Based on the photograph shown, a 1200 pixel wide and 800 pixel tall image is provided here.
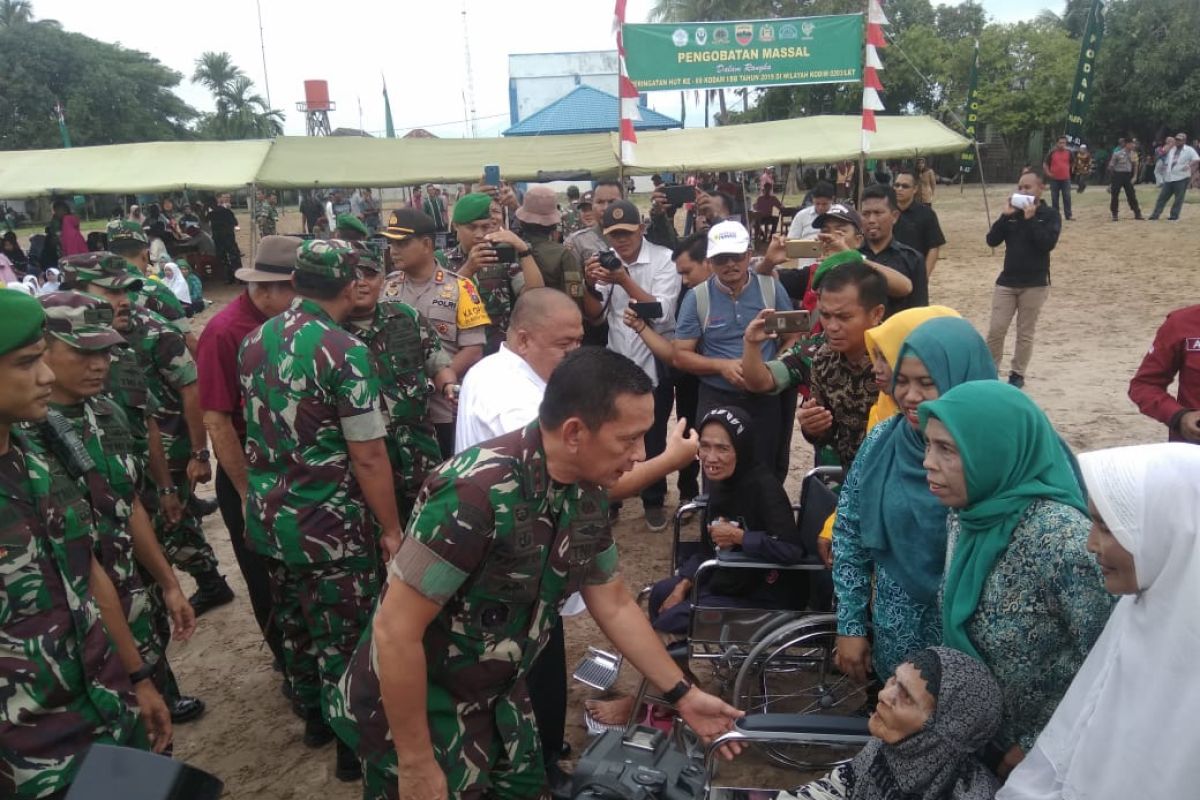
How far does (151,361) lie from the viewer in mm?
3652

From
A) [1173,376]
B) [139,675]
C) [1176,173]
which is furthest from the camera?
[1176,173]

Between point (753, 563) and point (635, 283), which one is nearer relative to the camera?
point (753, 563)

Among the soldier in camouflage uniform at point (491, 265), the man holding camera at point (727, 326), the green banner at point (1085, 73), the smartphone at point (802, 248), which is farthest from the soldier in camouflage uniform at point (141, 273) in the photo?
the green banner at point (1085, 73)

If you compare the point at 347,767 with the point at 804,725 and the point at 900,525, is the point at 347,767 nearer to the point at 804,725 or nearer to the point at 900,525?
the point at 804,725

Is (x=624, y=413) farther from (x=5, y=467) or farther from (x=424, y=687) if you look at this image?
(x=5, y=467)

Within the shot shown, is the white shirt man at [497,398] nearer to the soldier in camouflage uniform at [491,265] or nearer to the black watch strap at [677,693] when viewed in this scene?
the black watch strap at [677,693]

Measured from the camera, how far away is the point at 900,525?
7.55ft

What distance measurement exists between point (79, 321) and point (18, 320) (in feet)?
2.73

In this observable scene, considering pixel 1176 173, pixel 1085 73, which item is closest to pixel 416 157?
pixel 1085 73

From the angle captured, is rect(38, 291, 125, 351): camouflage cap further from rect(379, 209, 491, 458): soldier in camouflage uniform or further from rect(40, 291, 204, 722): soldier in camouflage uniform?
rect(379, 209, 491, 458): soldier in camouflage uniform

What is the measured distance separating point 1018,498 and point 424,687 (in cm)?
145

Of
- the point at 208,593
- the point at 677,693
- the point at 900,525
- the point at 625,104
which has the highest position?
the point at 625,104

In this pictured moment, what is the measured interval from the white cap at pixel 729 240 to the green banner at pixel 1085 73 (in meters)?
15.3

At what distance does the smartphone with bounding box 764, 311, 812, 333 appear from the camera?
12.0ft
